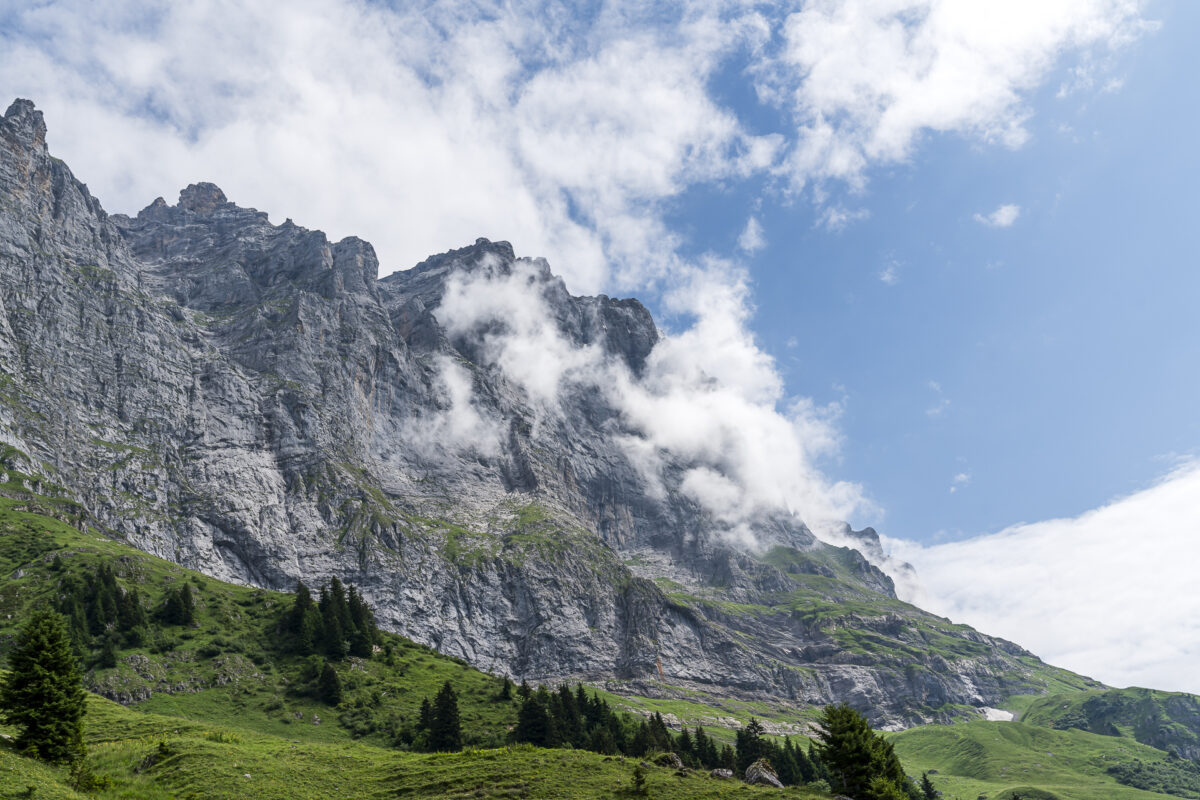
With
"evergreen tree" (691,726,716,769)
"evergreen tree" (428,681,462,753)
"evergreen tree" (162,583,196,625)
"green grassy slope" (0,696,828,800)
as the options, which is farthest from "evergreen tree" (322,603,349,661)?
"evergreen tree" (691,726,716,769)

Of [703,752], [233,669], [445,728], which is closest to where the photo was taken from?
[445,728]

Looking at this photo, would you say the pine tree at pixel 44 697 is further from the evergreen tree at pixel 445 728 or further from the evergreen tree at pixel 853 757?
the evergreen tree at pixel 445 728

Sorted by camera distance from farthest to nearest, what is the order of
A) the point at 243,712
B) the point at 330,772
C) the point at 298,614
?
the point at 298,614, the point at 243,712, the point at 330,772

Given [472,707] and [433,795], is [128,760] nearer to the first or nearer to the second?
[433,795]

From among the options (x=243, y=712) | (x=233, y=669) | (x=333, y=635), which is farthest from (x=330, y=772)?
(x=333, y=635)

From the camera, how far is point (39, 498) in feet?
650

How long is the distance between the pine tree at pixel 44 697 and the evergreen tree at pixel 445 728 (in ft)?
195

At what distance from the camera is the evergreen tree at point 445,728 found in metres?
103

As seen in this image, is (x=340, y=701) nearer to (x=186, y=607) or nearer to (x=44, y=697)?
(x=186, y=607)

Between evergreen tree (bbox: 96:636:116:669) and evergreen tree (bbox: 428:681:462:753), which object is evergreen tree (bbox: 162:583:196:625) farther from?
evergreen tree (bbox: 428:681:462:753)

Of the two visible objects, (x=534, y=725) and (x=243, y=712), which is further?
(x=243, y=712)

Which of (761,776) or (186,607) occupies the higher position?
(186,607)

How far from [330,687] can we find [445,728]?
86.8ft

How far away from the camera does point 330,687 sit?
119m
